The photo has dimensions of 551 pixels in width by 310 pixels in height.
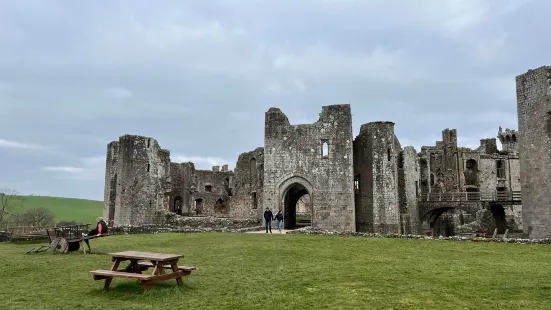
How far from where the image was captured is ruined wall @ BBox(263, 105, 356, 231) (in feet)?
103

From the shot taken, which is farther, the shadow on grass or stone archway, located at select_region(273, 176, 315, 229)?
stone archway, located at select_region(273, 176, 315, 229)

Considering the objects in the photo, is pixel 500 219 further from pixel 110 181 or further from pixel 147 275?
pixel 147 275

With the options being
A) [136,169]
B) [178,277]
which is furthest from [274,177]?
[178,277]

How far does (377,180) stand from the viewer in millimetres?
31812

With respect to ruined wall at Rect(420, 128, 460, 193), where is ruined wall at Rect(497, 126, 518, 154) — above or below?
above

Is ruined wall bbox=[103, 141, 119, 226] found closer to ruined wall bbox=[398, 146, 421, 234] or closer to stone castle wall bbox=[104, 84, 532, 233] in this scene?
stone castle wall bbox=[104, 84, 532, 233]

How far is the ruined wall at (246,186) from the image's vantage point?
46.7 metres

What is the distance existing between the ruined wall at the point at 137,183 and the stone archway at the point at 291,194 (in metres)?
10.4

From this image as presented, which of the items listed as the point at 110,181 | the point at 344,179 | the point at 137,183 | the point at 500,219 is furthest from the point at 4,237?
the point at 500,219

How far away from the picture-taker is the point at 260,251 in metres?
17.2

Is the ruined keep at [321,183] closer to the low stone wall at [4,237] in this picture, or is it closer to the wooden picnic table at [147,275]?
the low stone wall at [4,237]

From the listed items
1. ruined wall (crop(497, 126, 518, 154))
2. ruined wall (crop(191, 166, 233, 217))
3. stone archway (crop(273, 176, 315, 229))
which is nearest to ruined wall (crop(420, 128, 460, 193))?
ruined wall (crop(497, 126, 518, 154))

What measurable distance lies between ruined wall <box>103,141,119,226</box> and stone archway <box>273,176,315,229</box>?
1698cm

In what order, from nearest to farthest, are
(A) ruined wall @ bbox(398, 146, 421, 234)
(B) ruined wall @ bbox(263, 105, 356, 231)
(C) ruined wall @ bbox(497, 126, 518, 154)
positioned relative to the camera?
(B) ruined wall @ bbox(263, 105, 356, 231) < (A) ruined wall @ bbox(398, 146, 421, 234) < (C) ruined wall @ bbox(497, 126, 518, 154)
